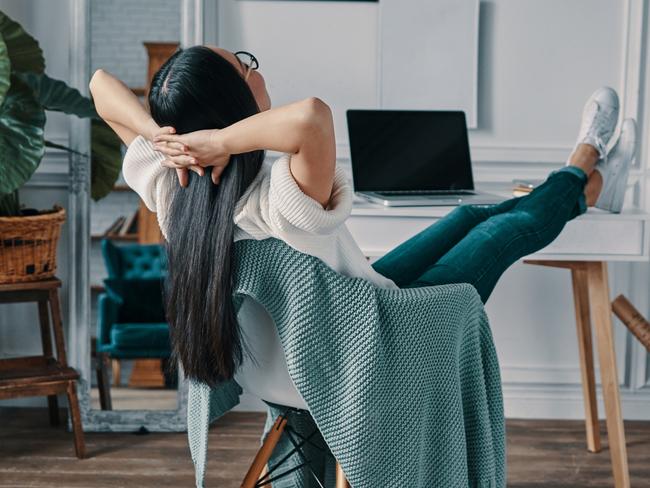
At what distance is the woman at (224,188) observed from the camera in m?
1.24

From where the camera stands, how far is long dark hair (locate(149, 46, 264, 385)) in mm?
1272

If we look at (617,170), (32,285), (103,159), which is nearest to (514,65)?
(617,170)

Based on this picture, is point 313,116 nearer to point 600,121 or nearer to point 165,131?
point 165,131

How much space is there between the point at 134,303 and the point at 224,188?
1.55m

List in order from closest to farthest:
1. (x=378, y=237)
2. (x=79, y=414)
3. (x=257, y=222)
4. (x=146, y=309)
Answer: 1. (x=257, y=222)
2. (x=378, y=237)
3. (x=79, y=414)
4. (x=146, y=309)

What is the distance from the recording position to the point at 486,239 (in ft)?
5.78

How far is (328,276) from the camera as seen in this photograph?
51.6 inches

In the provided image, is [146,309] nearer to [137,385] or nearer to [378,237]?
[137,385]

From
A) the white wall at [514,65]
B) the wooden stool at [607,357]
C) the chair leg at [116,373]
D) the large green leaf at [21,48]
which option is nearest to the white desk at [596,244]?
the wooden stool at [607,357]

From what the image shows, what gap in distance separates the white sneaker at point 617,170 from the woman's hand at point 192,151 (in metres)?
1.31

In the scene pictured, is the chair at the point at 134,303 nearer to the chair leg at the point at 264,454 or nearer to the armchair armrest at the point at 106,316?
the armchair armrest at the point at 106,316

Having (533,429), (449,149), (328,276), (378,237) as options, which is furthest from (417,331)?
(533,429)

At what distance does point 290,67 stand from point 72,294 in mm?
1017

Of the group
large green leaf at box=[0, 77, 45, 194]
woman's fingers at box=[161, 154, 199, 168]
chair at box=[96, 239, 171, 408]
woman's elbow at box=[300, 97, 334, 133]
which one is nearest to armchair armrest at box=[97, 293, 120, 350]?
chair at box=[96, 239, 171, 408]
